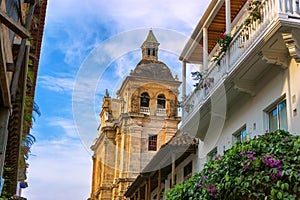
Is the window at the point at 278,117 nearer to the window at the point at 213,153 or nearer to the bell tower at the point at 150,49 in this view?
the window at the point at 213,153

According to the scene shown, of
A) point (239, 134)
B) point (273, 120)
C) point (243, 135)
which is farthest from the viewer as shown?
point (239, 134)

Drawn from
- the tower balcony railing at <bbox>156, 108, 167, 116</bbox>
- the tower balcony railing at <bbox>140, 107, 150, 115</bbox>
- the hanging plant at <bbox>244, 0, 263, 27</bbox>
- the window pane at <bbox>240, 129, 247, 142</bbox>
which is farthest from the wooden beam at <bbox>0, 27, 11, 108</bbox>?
the tower balcony railing at <bbox>156, 108, 167, 116</bbox>

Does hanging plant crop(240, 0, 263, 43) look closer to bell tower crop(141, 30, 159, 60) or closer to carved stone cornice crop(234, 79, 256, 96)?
carved stone cornice crop(234, 79, 256, 96)

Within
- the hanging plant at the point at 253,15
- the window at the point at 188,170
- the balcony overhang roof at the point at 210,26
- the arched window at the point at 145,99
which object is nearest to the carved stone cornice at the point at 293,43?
the hanging plant at the point at 253,15

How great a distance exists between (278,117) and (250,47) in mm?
1769

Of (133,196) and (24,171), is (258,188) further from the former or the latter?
(133,196)

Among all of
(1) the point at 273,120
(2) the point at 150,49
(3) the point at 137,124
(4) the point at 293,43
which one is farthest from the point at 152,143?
(4) the point at 293,43

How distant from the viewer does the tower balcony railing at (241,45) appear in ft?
36.1

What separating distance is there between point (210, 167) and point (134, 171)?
43758 mm

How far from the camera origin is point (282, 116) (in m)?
12.3

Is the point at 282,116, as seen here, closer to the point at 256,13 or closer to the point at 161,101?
the point at 256,13

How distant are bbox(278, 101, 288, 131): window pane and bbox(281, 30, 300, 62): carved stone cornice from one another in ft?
4.73

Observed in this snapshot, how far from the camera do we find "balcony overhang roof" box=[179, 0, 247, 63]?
1586cm

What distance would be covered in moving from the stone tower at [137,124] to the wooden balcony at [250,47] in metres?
36.3
